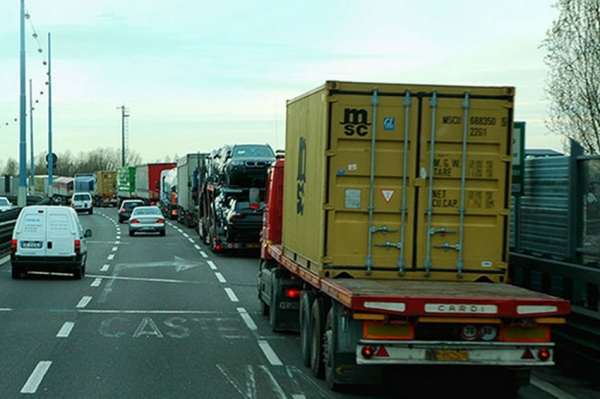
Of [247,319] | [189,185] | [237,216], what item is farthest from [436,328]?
[189,185]

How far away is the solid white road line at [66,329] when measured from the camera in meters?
14.5

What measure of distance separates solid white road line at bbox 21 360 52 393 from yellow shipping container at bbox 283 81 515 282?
10.1ft

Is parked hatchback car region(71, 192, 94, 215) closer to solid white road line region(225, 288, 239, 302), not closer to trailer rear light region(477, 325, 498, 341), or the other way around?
solid white road line region(225, 288, 239, 302)

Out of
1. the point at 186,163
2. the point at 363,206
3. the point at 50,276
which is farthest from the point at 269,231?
the point at 186,163

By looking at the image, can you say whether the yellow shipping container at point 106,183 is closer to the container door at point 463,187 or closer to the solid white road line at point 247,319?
the solid white road line at point 247,319

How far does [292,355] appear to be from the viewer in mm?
12852

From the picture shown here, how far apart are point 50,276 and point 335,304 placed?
1624 centimetres

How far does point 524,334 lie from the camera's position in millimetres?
9453

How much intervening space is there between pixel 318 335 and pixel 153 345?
3499 millimetres

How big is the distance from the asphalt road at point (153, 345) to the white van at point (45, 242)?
421 millimetres

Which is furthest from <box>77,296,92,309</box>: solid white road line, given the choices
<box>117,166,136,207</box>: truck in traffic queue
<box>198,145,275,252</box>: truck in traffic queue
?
<box>117,166,136,207</box>: truck in traffic queue

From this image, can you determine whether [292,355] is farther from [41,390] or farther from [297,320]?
[41,390]

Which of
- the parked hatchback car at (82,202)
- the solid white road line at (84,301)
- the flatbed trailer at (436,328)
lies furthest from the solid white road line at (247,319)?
the parked hatchback car at (82,202)

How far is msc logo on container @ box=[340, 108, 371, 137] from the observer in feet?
34.4
